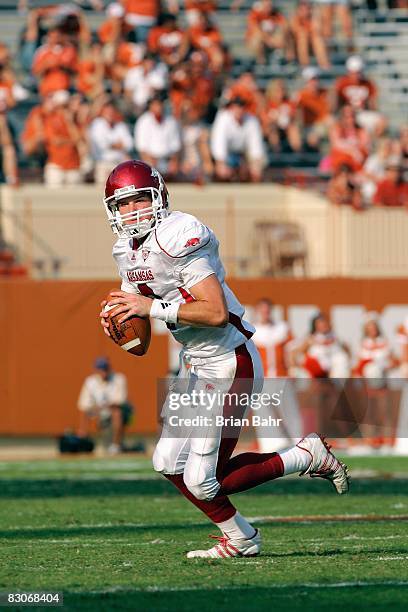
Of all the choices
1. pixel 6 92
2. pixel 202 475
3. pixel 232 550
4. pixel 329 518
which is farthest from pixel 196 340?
pixel 6 92

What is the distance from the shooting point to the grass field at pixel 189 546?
191 inches

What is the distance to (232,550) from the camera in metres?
5.95

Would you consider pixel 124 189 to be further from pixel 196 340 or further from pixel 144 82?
pixel 144 82

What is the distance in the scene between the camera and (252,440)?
16.2 metres

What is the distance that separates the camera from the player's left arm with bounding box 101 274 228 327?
5.59m

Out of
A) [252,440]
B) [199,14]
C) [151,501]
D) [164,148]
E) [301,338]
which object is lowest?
[252,440]

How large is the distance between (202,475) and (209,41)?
13.7 meters

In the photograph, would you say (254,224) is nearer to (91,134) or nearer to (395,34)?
(91,134)

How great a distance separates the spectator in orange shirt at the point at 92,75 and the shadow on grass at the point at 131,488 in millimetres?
7871

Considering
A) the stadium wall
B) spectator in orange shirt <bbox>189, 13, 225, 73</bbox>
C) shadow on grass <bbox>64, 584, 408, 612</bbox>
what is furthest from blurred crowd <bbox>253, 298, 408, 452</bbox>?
shadow on grass <bbox>64, 584, 408, 612</bbox>

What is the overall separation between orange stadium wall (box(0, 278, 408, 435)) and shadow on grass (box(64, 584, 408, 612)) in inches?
435

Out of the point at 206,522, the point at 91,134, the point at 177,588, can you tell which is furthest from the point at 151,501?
the point at 91,134

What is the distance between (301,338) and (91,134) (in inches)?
143

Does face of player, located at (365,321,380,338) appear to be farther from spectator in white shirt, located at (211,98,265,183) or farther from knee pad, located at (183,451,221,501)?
knee pad, located at (183,451,221,501)
